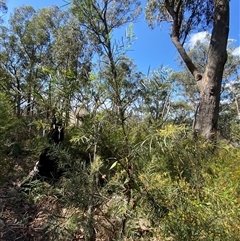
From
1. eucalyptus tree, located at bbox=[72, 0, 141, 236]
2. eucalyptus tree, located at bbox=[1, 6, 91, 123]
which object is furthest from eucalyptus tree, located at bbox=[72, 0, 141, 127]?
eucalyptus tree, located at bbox=[1, 6, 91, 123]

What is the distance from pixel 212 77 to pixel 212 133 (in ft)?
4.03

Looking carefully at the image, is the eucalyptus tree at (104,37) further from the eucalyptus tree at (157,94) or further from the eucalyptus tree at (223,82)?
the eucalyptus tree at (223,82)

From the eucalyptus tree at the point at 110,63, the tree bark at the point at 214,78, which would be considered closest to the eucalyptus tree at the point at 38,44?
the tree bark at the point at 214,78

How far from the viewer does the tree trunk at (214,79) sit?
4.79 metres

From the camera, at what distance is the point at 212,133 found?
4551mm

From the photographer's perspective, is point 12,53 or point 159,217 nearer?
point 159,217

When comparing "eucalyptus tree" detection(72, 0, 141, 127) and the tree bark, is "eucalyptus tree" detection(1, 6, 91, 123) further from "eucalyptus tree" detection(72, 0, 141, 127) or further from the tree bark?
"eucalyptus tree" detection(72, 0, 141, 127)

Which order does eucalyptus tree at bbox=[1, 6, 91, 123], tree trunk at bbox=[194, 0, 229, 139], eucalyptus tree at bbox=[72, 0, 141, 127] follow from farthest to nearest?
eucalyptus tree at bbox=[1, 6, 91, 123]
tree trunk at bbox=[194, 0, 229, 139]
eucalyptus tree at bbox=[72, 0, 141, 127]

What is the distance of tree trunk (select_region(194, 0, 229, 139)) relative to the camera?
189 inches

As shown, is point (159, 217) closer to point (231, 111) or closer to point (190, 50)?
point (190, 50)

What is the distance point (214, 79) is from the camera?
4965 millimetres

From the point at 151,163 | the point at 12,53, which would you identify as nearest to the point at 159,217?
the point at 151,163

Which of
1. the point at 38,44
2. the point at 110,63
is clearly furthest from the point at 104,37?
the point at 38,44

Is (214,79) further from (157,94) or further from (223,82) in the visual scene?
(223,82)
